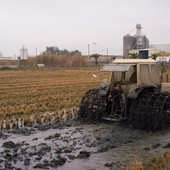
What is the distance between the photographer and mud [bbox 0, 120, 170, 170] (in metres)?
7.83

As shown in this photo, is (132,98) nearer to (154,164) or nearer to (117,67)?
(117,67)

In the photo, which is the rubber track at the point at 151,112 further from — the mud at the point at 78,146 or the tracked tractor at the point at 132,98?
the mud at the point at 78,146

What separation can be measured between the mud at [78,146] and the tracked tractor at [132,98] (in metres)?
0.36

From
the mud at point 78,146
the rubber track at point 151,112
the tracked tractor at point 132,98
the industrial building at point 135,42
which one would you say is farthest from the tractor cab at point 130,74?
the industrial building at point 135,42

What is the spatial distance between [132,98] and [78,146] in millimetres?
3013

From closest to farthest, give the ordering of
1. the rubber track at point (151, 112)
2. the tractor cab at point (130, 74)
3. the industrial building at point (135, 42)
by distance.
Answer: the rubber track at point (151, 112), the tractor cab at point (130, 74), the industrial building at point (135, 42)

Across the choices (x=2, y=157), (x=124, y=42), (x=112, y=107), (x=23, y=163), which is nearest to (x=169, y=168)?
(x=23, y=163)

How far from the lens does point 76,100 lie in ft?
58.1

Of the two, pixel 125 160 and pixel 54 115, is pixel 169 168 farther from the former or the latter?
pixel 54 115

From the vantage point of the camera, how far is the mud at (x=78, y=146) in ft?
25.7

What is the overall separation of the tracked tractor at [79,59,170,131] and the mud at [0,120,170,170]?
36 centimetres

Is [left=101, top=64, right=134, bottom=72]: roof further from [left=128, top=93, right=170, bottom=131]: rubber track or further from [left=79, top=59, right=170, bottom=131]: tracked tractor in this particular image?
[left=128, top=93, right=170, bottom=131]: rubber track

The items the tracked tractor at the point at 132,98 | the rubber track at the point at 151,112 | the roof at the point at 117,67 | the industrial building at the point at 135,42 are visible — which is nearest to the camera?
the rubber track at the point at 151,112

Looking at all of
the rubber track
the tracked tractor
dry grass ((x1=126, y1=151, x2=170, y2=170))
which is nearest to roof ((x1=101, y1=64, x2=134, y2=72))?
the tracked tractor
